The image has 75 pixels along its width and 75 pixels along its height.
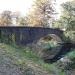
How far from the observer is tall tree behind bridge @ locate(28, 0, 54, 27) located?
51469 mm

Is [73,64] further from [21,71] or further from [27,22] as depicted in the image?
[27,22]

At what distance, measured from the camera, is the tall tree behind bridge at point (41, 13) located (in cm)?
5147

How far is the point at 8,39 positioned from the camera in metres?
12.6

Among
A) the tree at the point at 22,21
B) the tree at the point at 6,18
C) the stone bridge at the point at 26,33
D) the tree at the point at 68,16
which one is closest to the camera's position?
the stone bridge at the point at 26,33

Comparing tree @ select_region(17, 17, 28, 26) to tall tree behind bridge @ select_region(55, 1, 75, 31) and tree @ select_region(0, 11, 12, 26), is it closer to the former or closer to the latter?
tree @ select_region(0, 11, 12, 26)

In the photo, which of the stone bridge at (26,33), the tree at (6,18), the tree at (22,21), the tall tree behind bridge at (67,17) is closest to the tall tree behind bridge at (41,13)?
the tree at (22,21)

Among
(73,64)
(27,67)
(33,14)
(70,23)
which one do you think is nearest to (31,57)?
(27,67)

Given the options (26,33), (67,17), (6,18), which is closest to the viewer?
(26,33)

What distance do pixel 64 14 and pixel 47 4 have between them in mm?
4935

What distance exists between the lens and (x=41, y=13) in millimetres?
52344

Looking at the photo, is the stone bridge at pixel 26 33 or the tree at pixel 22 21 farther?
the tree at pixel 22 21

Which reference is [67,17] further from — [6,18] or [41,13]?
[6,18]

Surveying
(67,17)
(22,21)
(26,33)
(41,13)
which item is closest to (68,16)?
(67,17)

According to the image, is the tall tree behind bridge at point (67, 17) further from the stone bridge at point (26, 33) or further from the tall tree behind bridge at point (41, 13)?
the stone bridge at point (26, 33)
